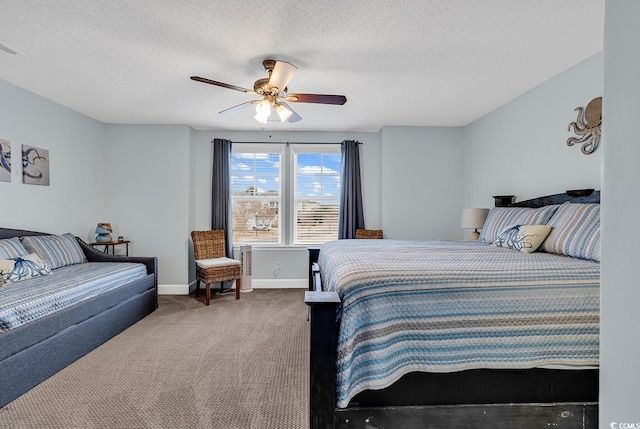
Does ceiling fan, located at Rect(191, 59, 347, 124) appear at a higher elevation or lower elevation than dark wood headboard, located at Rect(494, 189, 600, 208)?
higher

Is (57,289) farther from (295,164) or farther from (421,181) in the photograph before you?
(421,181)

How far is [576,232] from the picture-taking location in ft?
7.39

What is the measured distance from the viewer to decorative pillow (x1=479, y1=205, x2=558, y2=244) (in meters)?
2.74

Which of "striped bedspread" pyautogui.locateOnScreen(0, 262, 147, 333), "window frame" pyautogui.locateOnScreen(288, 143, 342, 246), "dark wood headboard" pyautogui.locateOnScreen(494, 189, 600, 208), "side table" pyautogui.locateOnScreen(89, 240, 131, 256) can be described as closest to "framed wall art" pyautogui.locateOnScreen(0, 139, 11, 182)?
"striped bedspread" pyautogui.locateOnScreen(0, 262, 147, 333)

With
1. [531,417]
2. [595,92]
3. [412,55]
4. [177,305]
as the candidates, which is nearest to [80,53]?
[412,55]

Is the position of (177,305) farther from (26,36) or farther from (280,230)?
(26,36)

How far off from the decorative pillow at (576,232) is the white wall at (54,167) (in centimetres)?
497

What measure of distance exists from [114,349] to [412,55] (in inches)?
139

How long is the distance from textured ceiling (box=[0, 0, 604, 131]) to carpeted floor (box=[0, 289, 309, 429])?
2.44 meters

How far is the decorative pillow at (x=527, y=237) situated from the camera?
2.47 m

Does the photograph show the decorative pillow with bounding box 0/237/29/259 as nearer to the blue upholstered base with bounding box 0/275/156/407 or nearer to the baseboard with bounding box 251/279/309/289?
the blue upholstered base with bounding box 0/275/156/407

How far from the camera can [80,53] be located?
2.59m

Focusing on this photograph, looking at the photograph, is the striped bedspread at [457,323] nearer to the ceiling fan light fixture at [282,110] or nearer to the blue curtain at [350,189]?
the ceiling fan light fixture at [282,110]

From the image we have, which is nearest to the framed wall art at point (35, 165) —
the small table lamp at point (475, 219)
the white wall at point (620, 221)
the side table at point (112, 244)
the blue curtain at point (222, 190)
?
the side table at point (112, 244)
